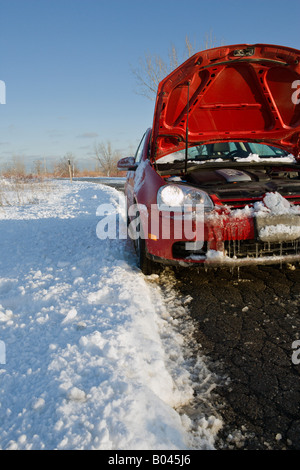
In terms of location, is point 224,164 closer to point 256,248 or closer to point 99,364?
point 256,248

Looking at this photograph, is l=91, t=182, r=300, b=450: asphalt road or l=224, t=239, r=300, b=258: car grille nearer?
l=91, t=182, r=300, b=450: asphalt road

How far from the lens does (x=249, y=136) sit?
144 inches

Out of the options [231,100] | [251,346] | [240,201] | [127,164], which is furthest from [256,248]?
[127,164]

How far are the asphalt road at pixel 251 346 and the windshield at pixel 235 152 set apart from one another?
1.32 m

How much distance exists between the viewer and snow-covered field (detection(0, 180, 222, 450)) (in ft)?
4.30

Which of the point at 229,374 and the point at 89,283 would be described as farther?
the point at 89,283

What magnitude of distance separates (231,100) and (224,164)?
2.33 ft

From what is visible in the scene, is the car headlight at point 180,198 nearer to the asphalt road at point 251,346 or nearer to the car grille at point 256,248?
the car grille at point 256,248

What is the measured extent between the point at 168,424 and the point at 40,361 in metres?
Answer: 0.85

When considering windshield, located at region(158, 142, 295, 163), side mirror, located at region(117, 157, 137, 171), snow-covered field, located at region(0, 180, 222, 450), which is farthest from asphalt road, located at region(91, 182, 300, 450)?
side mirror, located at region(117, 157, 137, 171)

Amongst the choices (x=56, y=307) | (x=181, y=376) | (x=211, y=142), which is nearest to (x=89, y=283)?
(x=56, y=307)

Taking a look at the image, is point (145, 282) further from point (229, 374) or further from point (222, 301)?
point (229, 374)

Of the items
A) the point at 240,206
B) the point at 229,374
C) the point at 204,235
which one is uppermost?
the point at 240,206

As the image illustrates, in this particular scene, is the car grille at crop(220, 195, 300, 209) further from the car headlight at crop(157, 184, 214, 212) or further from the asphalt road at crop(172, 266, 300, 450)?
the asphalt road at crop(172, 266, 300, 450)
